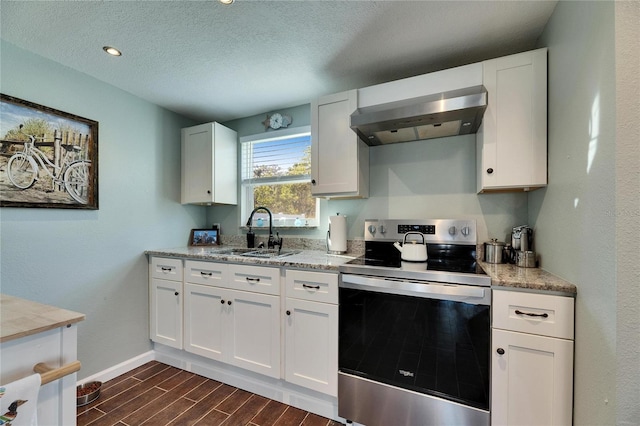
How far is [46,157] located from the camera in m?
1.83

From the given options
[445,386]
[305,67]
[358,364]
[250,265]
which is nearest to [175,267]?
[250,265]

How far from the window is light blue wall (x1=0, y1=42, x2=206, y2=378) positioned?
0.75 m

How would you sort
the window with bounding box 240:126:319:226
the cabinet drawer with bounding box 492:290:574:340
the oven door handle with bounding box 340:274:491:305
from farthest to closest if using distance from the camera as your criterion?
the window with bounding box 240:126:319:226 → the oven door handle with bounding box 340:274:491:305 → the cabinet drawer with bounding box 492:290:574:340

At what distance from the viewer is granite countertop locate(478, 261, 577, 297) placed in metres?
1.20

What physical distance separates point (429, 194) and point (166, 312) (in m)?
Answer: 2.47

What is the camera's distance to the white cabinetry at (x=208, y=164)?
8.68ft

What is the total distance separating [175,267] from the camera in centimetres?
228

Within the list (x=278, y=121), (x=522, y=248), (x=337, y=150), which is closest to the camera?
(x=522, y=248)

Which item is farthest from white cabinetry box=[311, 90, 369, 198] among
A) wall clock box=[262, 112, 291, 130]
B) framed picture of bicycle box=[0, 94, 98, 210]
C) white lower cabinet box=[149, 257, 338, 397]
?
framed picture of bicycle box=[0, 94, 98, 210]

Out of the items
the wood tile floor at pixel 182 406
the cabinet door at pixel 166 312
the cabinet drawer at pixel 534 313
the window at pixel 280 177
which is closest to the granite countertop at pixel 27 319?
the wood tile floor at pixel 182 406

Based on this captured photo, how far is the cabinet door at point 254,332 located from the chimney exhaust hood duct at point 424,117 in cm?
138

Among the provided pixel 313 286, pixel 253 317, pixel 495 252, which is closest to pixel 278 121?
pixel 313 286

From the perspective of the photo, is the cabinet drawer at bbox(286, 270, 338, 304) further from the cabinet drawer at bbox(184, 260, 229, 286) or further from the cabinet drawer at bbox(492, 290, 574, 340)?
the cabinet drawer at bbox(492, 290, 574, 340)

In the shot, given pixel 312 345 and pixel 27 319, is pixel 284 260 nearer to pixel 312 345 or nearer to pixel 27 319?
pixel 312 345
